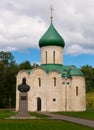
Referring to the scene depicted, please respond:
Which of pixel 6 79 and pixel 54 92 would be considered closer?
pixel 54 92

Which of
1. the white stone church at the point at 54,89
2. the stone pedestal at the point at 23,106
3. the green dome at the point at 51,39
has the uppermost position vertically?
the green dome at the point at 51,39

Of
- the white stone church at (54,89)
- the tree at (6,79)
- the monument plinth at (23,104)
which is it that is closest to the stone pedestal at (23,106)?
the monument plinth at (23,104)

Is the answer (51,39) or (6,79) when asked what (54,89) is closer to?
(51,39)

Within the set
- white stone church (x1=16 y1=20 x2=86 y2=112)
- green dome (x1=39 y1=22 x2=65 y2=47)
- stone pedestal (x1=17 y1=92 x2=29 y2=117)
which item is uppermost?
green dome (x1=39 y1=22 x2=65 y2=47)

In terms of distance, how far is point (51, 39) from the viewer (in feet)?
189

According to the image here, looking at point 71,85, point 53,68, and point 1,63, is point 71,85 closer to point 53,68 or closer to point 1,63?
point 53,68

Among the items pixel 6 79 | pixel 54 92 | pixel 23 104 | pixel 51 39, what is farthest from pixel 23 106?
pixel 6 79

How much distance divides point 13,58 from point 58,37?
17725 millimetres

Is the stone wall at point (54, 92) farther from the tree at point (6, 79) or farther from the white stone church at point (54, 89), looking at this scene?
the tree at point (6, 79)

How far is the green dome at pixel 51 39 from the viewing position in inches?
2269

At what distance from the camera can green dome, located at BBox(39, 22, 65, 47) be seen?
57.6m

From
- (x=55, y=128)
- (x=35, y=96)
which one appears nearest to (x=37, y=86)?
(x=35, y=96)

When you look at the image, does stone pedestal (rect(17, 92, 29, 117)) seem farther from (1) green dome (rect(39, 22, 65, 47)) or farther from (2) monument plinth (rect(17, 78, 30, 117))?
(1) green dome (rect(39, 22, 65, 47))

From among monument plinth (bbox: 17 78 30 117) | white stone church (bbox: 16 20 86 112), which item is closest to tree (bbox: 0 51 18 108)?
white stone church (bbox: 16 20 86 112)
